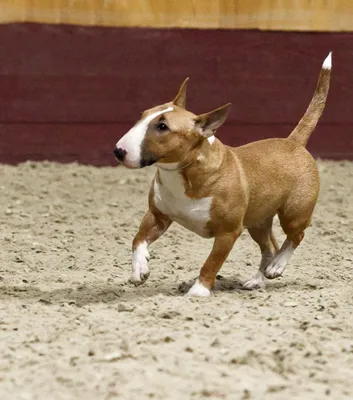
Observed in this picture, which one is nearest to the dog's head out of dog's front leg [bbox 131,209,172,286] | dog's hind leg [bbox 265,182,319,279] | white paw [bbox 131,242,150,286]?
dog's front leg [bbox 131,209,172,286]

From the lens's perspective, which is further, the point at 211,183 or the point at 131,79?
the point at 131,79

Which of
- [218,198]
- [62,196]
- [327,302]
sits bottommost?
[62,196]

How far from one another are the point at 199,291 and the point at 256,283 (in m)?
0.58

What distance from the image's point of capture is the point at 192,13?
9.09 metres

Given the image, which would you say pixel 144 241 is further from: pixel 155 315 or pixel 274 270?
pixel 274 270

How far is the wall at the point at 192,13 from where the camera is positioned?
8.93 meters

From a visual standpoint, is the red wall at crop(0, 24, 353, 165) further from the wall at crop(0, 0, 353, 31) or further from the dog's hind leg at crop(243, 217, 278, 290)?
the dog's hind leg at crop(243, 217, 278, 290)

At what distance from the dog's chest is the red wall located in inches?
162

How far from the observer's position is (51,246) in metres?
6.82

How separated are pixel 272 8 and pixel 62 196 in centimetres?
261

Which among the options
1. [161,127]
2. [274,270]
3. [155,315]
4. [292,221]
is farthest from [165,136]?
[274,270]

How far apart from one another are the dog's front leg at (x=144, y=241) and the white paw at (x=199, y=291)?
0.87 ft

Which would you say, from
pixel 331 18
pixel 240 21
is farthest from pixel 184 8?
pixel 331 18

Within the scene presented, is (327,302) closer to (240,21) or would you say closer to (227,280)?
(227,280)
